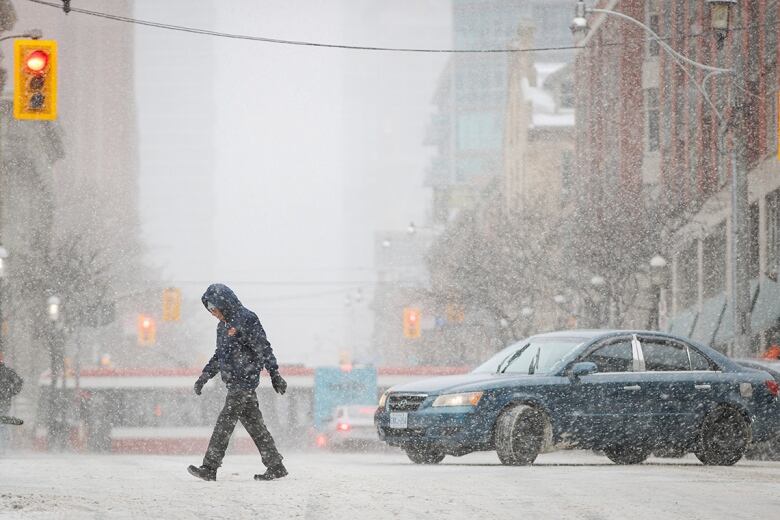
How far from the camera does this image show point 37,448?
5144cm

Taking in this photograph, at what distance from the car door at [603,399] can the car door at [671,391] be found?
244mm

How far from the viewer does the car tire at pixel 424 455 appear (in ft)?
53.7

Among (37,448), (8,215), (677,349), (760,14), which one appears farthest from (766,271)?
(8,215)

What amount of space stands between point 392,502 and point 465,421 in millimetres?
4840

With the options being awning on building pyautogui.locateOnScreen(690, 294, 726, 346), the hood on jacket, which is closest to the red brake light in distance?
the hood on jacket

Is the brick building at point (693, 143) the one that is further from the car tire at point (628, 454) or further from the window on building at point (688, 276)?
the car tire at point (628, 454)

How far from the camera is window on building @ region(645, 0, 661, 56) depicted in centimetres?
5281

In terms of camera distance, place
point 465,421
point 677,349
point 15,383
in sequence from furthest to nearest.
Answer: point 677,349
point 465,421
point 15,383

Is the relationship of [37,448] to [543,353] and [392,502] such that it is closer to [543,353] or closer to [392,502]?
[543,353]

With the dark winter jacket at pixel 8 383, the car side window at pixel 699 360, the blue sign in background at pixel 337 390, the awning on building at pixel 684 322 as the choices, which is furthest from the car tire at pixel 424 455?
the blue sign in background at pixel 337 390

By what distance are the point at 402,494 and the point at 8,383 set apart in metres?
3.98

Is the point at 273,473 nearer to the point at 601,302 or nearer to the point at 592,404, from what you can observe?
the point at 592,404

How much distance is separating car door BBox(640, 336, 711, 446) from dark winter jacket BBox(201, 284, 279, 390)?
5.37 metres

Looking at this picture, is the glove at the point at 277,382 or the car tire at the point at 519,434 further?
the car tire at the point at 519,434
